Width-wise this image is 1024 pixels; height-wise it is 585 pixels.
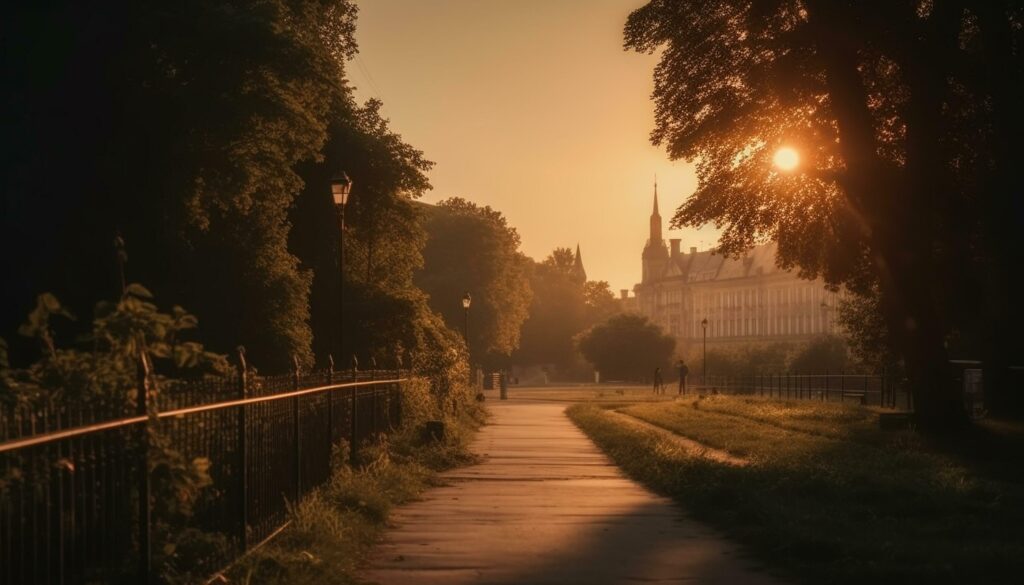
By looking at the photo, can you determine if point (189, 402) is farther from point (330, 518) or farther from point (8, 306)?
→ point (8, 306)

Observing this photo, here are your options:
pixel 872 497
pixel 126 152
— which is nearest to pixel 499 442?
pixel 126 152

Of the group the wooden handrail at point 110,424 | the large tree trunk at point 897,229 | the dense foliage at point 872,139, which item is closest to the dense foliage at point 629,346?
the dense foliage at point 872,139

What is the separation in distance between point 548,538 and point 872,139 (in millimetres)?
17284

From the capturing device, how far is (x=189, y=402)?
9.53m

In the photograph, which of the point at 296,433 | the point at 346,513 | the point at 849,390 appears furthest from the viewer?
the point at 849,390

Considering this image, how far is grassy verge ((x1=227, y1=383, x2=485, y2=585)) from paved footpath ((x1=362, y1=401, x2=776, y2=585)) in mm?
258

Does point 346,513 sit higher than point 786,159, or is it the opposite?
point 786,159

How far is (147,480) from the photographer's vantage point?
820 centimetres

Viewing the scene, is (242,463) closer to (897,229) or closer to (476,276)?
(897,229)

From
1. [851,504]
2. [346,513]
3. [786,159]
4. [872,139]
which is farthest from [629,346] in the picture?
[346,513]

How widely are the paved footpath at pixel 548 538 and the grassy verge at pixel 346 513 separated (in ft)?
0.85

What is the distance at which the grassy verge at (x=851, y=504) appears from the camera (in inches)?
441

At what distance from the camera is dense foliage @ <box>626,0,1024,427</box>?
27.8 meters

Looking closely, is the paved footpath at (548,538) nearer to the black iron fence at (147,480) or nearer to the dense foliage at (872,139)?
the black iron fence at (147,480)
